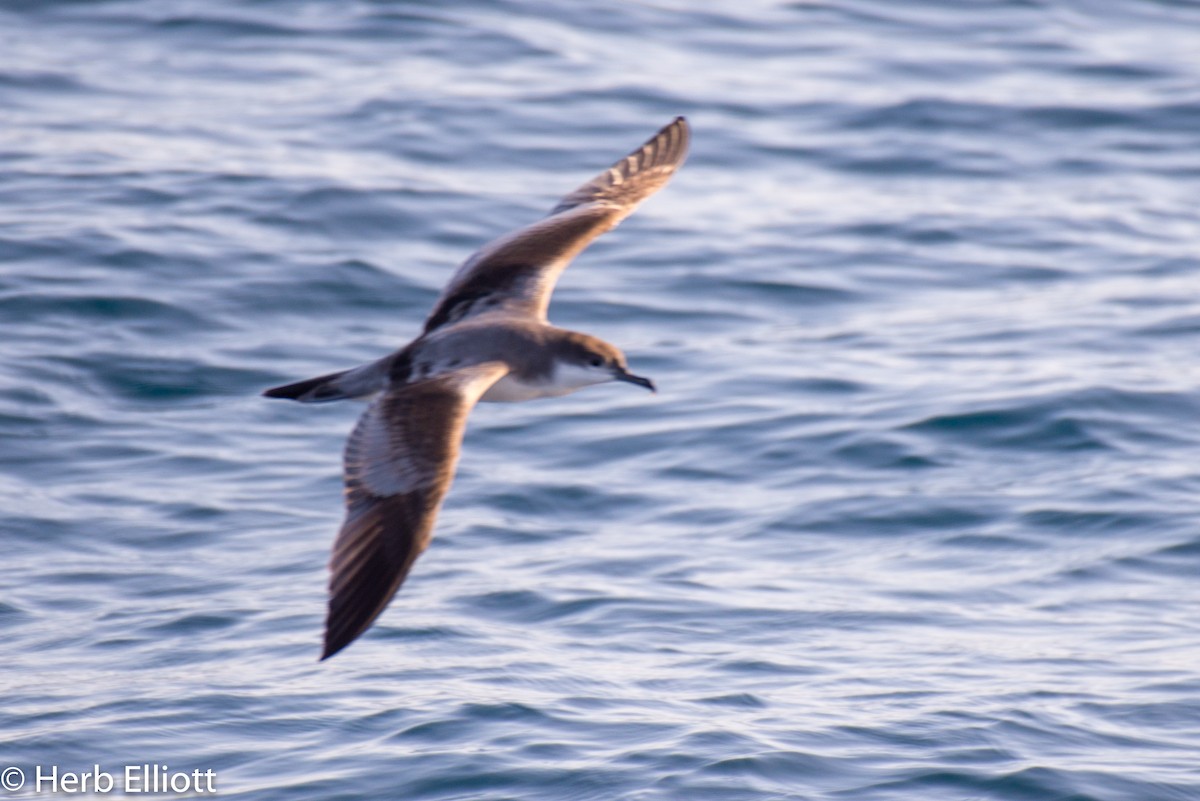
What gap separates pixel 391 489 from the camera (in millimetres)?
5918

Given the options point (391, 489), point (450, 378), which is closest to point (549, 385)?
point (450, 378)

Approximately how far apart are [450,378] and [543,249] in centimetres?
154

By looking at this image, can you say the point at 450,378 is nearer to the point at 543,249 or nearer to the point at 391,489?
the point at 391,489

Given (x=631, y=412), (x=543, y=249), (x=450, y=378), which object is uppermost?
(x=543, y=249)

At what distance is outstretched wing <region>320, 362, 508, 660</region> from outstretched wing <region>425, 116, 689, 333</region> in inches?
44.5

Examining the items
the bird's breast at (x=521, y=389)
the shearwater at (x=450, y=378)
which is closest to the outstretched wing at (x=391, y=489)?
the shearwater at (x=450, y=378)

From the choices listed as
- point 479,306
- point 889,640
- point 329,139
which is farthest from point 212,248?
point 889,640

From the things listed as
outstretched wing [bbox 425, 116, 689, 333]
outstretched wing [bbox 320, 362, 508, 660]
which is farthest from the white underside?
outstretched wing [bbox 425, 116, 689, 333]

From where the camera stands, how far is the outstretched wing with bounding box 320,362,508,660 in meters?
5.59

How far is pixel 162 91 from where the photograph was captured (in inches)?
538

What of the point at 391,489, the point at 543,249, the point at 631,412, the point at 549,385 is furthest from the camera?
the point at 631,412

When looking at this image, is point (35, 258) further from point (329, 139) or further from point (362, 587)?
point (362, 587)

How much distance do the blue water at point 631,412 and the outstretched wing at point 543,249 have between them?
3.94ft

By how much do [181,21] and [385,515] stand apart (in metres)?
10.1
